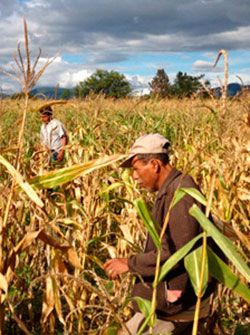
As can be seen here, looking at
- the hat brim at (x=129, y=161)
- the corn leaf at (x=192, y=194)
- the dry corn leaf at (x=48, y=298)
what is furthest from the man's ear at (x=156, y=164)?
the corn leaf at (x=192, y=194)

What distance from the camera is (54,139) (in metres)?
6.38

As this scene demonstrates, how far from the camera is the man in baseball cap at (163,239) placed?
2.31 m

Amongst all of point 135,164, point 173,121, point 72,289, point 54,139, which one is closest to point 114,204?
point 54,139

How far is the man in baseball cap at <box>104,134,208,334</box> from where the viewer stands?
7.58 feet

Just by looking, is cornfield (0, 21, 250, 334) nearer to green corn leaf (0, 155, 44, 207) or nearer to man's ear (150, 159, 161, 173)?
green corn leaf (0, 155, 44, 207)

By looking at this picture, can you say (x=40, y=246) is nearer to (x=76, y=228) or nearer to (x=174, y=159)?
(x=76, y=228)

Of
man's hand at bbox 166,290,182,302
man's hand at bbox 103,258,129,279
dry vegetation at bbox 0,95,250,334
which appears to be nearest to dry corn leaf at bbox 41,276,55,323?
dry vegetation at bbox 0,95,250,334

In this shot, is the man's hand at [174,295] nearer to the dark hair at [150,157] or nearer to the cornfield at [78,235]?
the cornfield at [78,235]

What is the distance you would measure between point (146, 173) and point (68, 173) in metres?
0.62

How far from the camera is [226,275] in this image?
1.53 m

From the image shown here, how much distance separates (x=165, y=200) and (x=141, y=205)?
2.20 feet

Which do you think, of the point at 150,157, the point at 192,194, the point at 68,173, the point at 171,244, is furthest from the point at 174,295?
the point at 192,194

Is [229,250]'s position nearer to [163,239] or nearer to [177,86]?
[163,239]

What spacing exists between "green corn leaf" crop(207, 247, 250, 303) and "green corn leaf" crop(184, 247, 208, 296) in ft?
0.11
